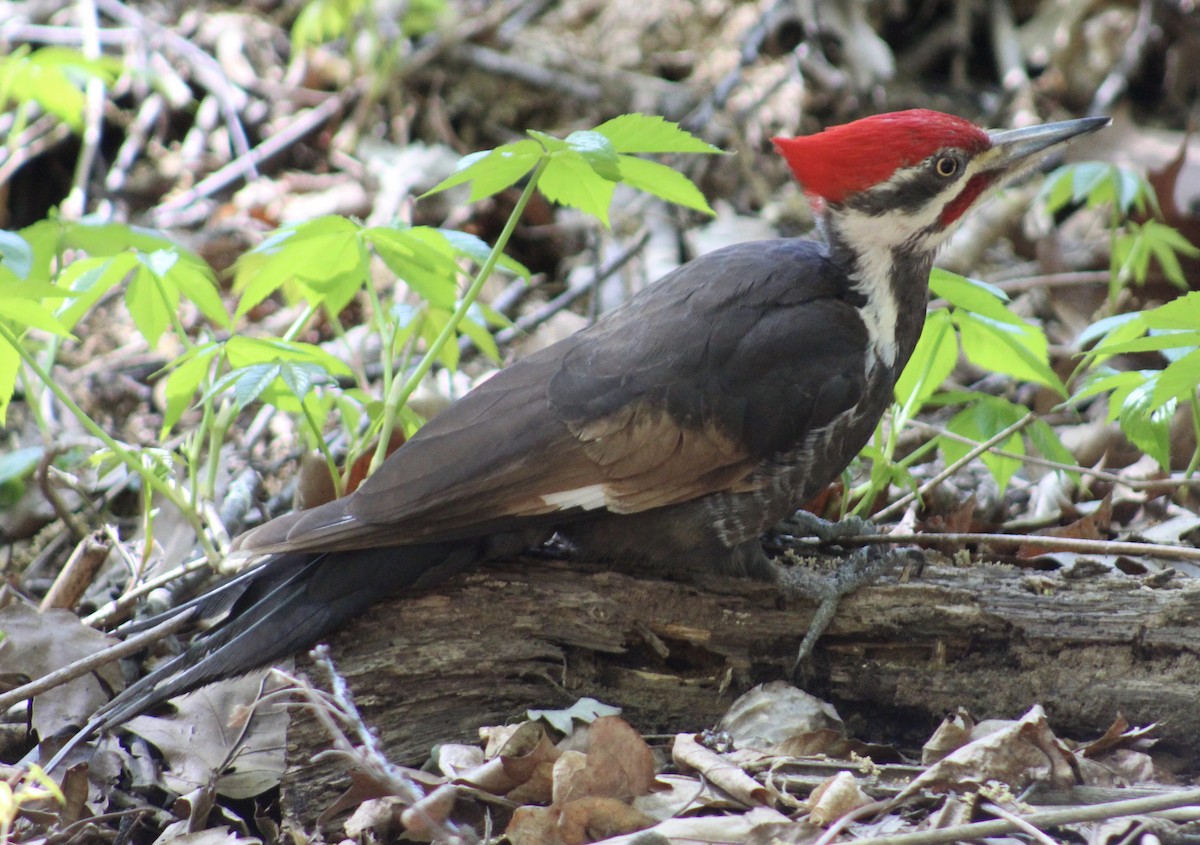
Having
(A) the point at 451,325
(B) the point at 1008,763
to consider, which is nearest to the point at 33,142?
(A) the point at 451,325

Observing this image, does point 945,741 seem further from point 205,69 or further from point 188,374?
point 205,69

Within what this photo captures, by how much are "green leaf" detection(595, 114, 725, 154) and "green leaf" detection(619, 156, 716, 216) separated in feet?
0.30

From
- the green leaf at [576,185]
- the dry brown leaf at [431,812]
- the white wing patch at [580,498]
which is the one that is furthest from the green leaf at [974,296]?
the dry brown leaf at [431,812]

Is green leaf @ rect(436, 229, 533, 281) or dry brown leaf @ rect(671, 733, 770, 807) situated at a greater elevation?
green leaf @ rect(436, 229, 533, 281)

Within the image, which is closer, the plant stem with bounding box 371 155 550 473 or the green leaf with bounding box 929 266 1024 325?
the plant stem with bounding box 371 155 550 473

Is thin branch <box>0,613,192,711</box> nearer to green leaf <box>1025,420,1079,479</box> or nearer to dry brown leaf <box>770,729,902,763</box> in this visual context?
dry brown leaf <box>770,729,902,763</box>

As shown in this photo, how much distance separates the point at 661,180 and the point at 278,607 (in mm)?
1215

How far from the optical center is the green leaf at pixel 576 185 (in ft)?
8.29

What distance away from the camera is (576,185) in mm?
2549

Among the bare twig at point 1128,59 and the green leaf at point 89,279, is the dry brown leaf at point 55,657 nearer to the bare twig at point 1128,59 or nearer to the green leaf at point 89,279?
the green leaf at point 89,279

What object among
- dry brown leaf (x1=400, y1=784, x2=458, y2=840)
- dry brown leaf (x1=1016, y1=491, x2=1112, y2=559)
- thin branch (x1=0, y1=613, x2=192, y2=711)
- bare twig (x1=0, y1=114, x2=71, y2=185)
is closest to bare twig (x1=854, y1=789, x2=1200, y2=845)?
dry brown leaf (x1=400, y1=784, x2=458, y2=840)

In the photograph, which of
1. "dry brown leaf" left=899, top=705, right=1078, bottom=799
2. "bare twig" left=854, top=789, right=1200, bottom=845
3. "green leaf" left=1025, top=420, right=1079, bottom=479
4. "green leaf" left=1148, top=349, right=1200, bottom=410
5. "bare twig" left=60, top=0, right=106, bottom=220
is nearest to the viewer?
"bare twig" left=854, top=789, right=1200, bottom=845

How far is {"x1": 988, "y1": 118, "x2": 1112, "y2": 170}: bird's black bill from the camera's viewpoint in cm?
273

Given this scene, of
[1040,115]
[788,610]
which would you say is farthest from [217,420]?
[1040,115]
